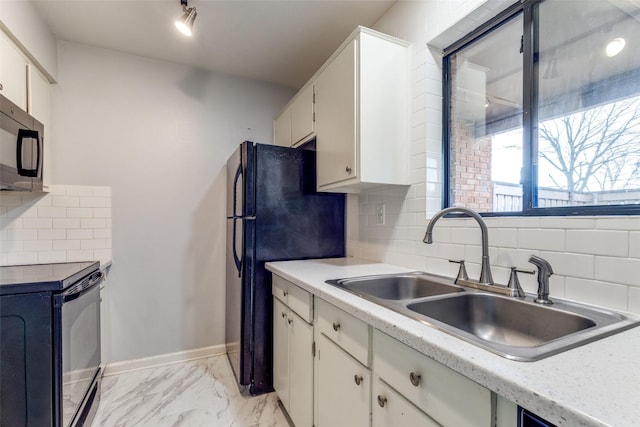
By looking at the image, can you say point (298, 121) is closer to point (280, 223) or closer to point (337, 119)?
point (337, 119)

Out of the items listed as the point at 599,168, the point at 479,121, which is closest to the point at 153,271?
the point at 479,121

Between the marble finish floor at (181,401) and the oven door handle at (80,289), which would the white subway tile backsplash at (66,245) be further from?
the marble finish floor at (181,401)

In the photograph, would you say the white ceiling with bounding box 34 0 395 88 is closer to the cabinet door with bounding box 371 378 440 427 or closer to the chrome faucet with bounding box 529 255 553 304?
the chrome faucet with bounding box 529 255 553 304

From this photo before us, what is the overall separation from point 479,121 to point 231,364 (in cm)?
240

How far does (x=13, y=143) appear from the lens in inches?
62.5

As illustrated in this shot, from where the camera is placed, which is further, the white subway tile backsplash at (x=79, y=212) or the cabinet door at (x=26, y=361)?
the white subway tile backsplash at (x=79, y=212)

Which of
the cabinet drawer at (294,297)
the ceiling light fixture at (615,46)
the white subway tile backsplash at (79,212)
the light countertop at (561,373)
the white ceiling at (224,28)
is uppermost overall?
the white ceiling at (224,28)

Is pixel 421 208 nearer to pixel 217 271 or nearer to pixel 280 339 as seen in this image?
pixel 280 339

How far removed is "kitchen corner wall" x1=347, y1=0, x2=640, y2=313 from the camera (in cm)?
96

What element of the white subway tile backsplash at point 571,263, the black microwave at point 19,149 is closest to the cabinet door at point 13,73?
the black microwave at point 19,149

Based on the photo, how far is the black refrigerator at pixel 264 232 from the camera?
1.93m

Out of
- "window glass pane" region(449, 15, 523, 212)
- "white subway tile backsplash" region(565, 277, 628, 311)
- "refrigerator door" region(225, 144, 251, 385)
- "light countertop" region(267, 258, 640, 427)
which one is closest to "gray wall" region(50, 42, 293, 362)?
"refrigerator door" region(225, 144, 251, 385)

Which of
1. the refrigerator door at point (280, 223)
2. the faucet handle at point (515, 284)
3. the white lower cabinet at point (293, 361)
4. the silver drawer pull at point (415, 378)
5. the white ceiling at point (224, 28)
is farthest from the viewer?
the refrigerator door at point (280, 223)

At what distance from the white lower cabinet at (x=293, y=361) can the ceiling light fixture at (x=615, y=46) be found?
1.57m
